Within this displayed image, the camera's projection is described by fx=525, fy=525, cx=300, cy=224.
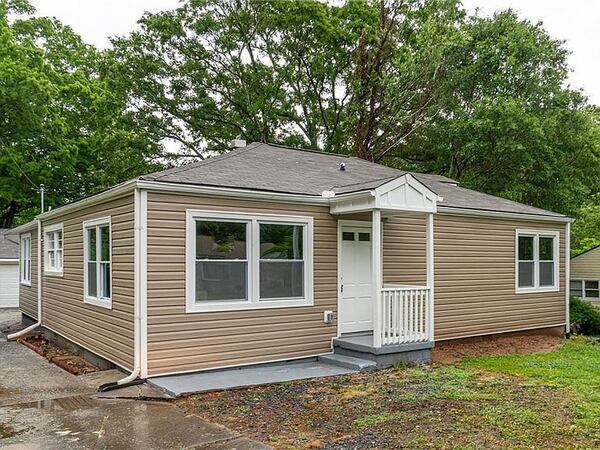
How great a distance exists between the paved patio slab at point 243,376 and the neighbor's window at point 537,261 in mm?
5593

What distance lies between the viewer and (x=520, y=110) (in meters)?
16.5

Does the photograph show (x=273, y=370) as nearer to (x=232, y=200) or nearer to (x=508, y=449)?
(x=232, y=200)

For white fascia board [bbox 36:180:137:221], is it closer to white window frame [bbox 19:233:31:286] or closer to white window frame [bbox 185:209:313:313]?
white window frame [bbox 185:209:313:313]

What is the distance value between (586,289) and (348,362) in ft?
35.4

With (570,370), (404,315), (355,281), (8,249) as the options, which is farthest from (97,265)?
A: (8,249)

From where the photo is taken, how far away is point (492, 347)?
33.1 feet

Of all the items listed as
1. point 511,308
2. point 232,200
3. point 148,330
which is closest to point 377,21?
point 511,308

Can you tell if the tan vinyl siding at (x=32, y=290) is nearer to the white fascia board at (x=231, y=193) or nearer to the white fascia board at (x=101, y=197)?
the white fascia board at (x=101, y=197)

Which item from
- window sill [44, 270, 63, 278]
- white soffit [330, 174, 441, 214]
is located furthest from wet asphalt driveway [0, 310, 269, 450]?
white soffit [330, 174, 441, 214]

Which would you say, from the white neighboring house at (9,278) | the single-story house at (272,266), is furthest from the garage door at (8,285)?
the single-story house at (272,266)

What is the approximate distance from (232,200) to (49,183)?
21591mm

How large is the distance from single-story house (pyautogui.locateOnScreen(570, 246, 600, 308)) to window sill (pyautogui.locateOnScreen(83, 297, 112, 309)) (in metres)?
13.3

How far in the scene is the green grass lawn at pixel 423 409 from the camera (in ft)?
15.4

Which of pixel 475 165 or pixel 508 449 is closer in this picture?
pixel 508 449
